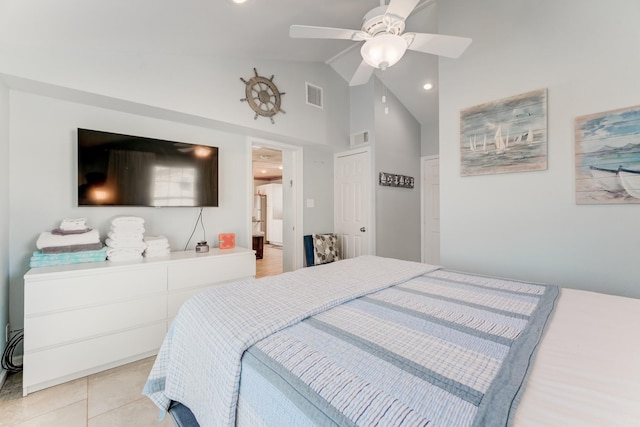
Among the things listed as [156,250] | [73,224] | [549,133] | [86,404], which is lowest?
[86,404]

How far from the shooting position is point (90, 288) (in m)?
1.89

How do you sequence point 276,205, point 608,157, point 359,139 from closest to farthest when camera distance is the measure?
1. point 608,157
2. point 359,139
3. point 276,205

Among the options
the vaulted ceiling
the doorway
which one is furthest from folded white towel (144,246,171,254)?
the vaulted ceiling

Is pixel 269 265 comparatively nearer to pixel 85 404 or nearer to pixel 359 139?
pixel 359 139

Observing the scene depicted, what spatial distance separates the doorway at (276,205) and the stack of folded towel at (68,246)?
1.57 metres

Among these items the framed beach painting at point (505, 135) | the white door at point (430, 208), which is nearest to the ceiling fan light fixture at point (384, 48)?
the framed beach painting at point (505, 135)

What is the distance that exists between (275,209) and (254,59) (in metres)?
5.70

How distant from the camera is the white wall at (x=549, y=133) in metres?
1.87

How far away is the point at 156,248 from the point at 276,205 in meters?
6.10

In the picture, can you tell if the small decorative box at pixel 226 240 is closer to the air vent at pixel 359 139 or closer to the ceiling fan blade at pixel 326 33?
the ceiling fan blade at pixel 326 33

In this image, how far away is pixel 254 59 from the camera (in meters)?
3.01

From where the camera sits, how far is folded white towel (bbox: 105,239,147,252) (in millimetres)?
2162

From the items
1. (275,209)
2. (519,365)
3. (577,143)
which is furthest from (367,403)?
(275,209)

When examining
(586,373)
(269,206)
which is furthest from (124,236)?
(269,206)
